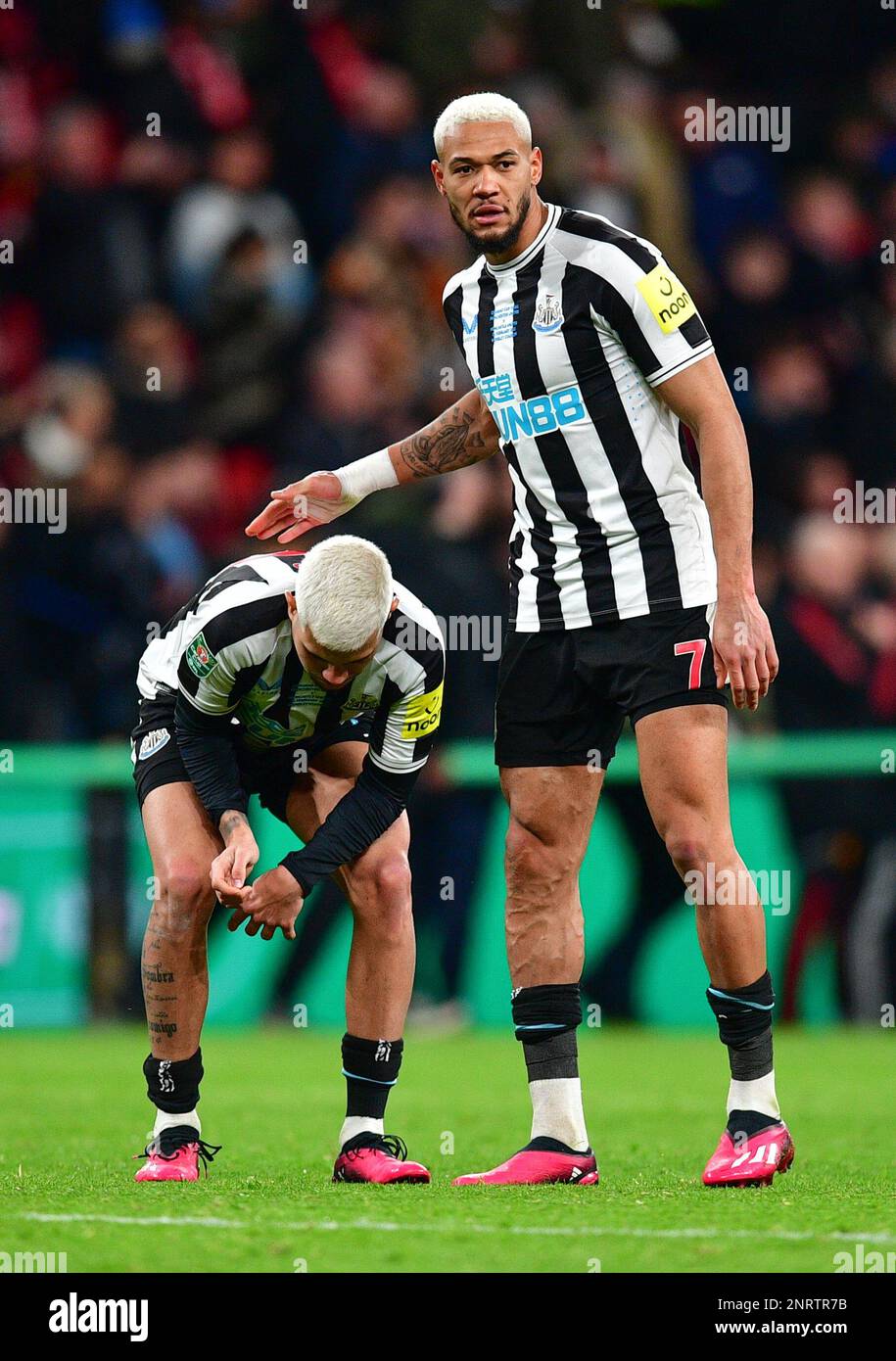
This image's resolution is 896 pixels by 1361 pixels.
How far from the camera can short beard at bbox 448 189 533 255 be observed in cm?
487

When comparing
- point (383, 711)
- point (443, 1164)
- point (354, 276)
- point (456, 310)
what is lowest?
point (443, 1164)

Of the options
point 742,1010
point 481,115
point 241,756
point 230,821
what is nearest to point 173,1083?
point 230,821

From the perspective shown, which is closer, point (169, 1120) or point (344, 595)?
point (344, 595)

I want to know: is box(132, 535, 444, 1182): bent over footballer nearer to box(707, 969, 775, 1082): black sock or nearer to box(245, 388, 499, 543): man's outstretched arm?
box(245, 388, 499, 543): man's outstretched arm

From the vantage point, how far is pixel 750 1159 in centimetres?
463

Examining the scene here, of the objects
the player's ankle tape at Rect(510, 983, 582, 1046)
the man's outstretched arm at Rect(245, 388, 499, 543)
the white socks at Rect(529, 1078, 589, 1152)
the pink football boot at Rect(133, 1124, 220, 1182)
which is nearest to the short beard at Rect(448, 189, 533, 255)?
→ the man's outstretched arm at Rect(245, 388, 499, 543)

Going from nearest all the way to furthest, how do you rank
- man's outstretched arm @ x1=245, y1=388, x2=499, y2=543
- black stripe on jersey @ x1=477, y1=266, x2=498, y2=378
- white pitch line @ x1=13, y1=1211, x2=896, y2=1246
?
white pitch line @ x1=13, y1=1211, x2=896, y2=1246, black stripe on jersey @ x1=477, y1=266, x2=498, y2=378, man's outstretched arm @ x1=245, y1=388, x2=499, y2=543

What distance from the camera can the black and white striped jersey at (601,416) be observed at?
4.80 meters

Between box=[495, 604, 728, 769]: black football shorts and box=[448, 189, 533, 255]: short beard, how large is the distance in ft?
3.14

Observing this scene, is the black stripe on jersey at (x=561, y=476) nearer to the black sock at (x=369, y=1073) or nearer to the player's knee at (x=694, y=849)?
the player's knee at (x=694, y=849)

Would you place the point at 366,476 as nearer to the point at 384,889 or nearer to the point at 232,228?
the point at 384,889

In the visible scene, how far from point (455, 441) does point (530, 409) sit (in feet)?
1.77
